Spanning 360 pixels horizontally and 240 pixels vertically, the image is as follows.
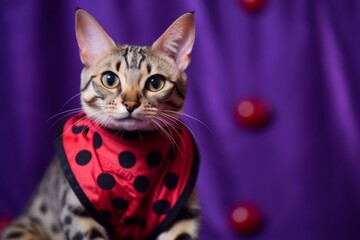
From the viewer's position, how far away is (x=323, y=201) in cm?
126

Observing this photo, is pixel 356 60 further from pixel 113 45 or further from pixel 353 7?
pixel 113 45

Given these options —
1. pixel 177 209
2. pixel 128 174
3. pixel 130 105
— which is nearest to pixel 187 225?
Answer: pixel 177 209

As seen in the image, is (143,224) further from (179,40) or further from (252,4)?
(252,4)

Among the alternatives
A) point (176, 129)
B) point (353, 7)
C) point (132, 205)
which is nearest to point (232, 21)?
point (353, 7)

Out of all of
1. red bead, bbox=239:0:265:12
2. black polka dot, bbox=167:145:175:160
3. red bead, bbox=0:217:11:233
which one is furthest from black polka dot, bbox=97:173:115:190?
red bead, bbox=239:0:265:12

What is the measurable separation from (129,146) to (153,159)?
0.05 metres

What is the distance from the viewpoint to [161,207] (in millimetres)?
903

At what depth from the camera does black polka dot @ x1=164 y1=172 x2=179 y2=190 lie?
2.96 feet

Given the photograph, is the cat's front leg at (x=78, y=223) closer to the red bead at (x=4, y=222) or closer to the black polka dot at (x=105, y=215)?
the black polka dot at (x=105, y=215)

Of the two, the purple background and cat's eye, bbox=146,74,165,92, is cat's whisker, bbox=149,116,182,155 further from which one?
the purple background

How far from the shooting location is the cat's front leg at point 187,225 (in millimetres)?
901

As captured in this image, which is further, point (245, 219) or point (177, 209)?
point (245, 219)

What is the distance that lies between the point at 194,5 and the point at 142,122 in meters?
0.48

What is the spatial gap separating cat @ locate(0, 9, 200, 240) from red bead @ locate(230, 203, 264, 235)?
316 mm
